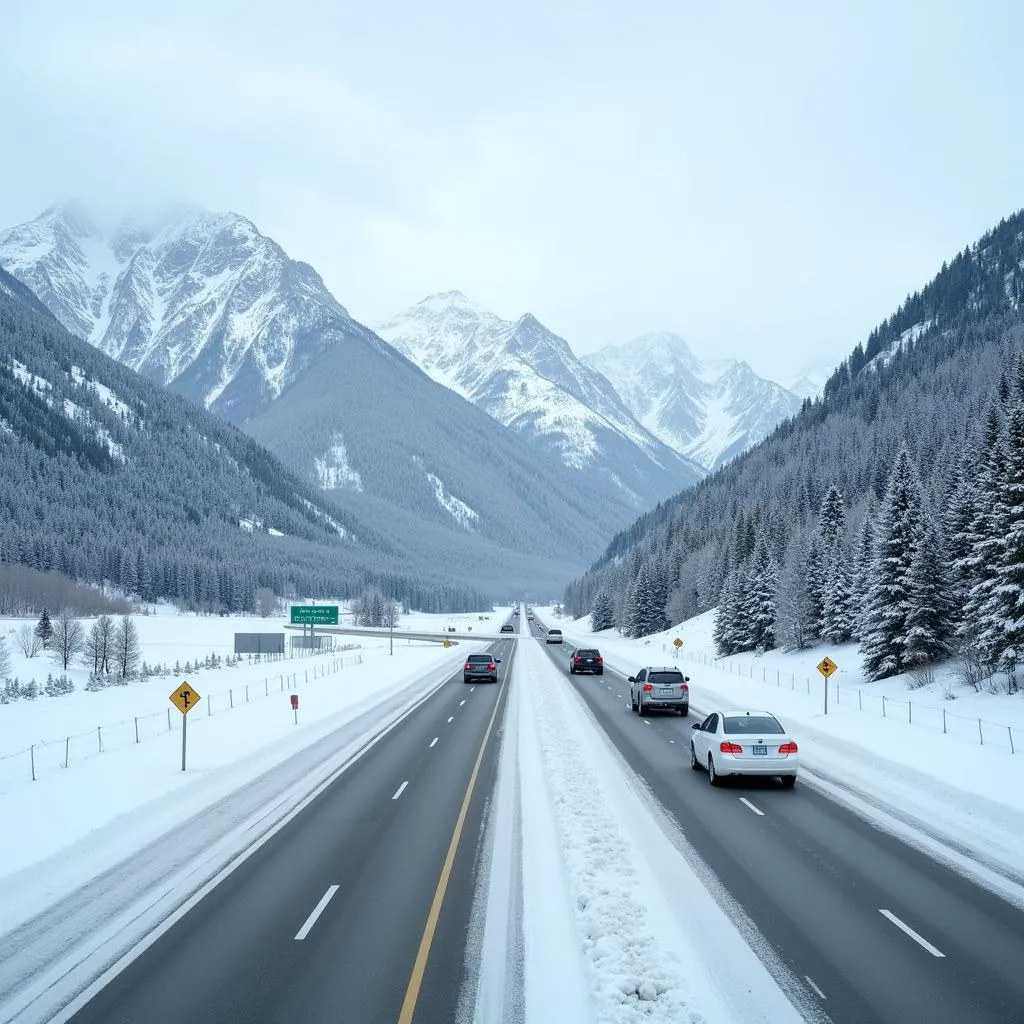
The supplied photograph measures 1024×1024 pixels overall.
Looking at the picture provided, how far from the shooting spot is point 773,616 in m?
62.9

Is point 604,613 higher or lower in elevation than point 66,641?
higher

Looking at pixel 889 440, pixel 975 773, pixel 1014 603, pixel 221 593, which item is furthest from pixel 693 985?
pixel 221 593

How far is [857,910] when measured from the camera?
10.4 metres

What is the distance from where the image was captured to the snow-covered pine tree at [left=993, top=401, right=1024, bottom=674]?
28.9 meters

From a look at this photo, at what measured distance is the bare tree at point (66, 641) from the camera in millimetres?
78963

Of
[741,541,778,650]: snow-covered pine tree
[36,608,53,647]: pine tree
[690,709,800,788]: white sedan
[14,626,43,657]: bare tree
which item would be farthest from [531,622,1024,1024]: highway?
[36,608,53,647]: pine tree

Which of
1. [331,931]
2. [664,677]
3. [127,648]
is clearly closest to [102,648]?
[127,648]

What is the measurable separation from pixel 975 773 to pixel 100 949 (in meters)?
16.7

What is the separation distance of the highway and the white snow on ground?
522 millimetres

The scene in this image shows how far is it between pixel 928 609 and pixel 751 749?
24201 mm

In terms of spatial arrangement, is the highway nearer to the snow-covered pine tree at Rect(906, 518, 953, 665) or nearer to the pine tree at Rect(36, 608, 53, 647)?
the snow-covered pine tree at Rect(906, 518, 953, 665)

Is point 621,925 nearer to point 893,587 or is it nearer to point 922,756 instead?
point 922,756

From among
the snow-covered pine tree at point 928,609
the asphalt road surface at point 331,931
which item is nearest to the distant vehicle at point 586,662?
the snow-covered pine tree at point 928,609

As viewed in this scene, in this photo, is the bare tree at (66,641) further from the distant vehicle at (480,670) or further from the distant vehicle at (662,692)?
the distant vehicle at (662,692)
